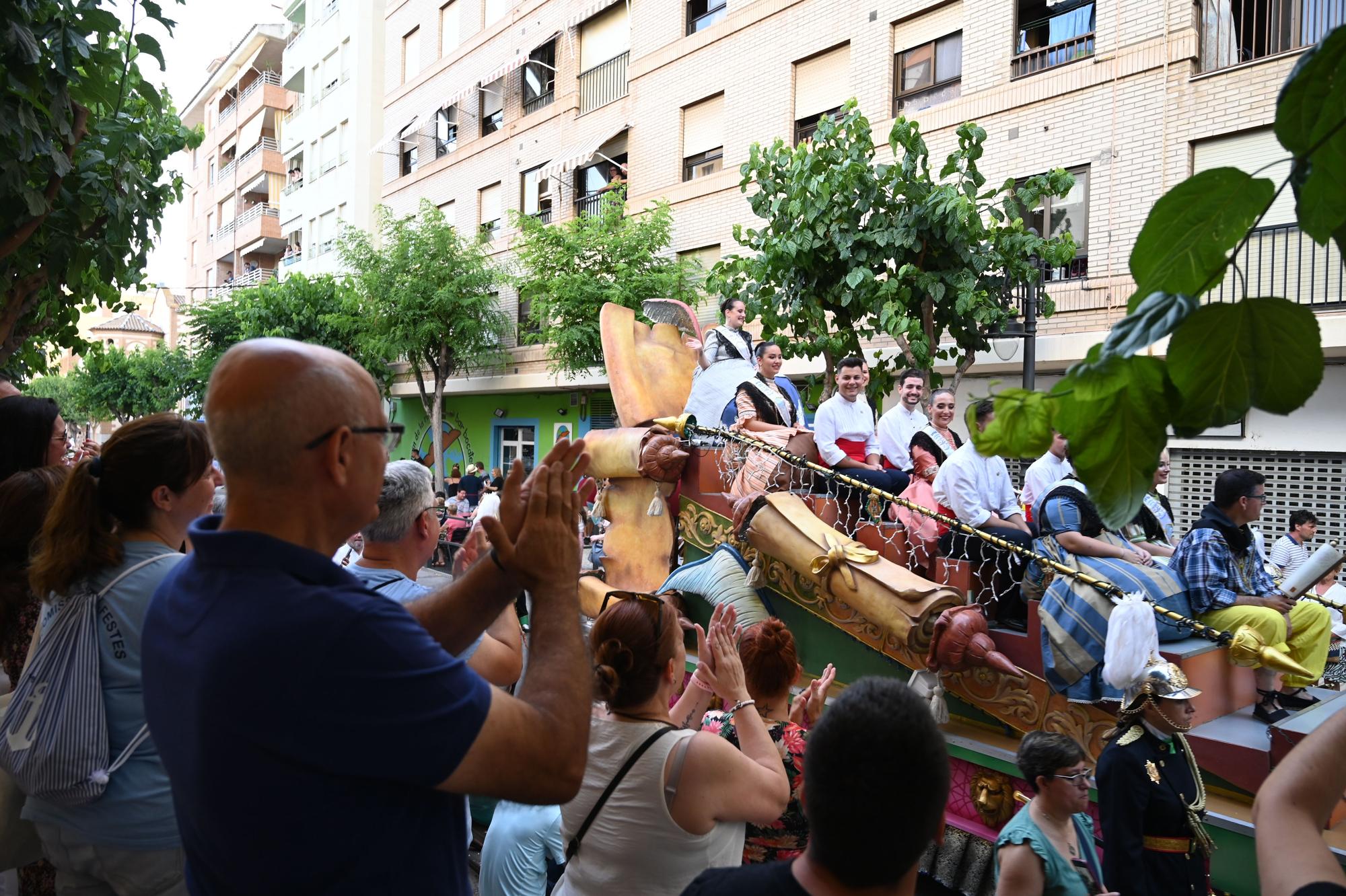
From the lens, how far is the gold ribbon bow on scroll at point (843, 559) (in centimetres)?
522

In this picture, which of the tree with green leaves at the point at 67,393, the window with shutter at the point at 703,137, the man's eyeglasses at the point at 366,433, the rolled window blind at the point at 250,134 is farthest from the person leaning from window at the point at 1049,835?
the tree with green leaves at the point at 67,393

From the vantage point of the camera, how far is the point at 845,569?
17.1ft

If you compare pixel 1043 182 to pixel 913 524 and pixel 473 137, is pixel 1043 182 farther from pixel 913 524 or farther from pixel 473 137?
pixel 473 137

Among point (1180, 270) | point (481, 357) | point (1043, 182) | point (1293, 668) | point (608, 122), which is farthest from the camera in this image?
point (481, 357)

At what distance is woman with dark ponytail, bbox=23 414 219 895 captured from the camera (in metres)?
2.30

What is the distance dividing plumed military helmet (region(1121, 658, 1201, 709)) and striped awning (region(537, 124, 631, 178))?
18.9 m

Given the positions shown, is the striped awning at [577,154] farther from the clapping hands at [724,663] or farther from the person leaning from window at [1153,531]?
the clapping hands at [724,663]

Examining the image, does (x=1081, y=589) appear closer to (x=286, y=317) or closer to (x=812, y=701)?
(x=812, y=701)

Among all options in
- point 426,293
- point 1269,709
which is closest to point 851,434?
point 1269,709

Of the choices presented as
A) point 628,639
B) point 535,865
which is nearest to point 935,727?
point 628,639

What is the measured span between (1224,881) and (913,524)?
2264mm

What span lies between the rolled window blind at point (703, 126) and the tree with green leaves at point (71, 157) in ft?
44.6

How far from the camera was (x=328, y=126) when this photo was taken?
32.7 meters

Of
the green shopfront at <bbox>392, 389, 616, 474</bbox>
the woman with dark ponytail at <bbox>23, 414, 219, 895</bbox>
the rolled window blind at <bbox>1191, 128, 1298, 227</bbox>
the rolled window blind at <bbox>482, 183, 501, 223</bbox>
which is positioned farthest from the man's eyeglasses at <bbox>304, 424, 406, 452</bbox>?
the rolled window blind at <bbox>482, 183, 501, 223</bbox>
